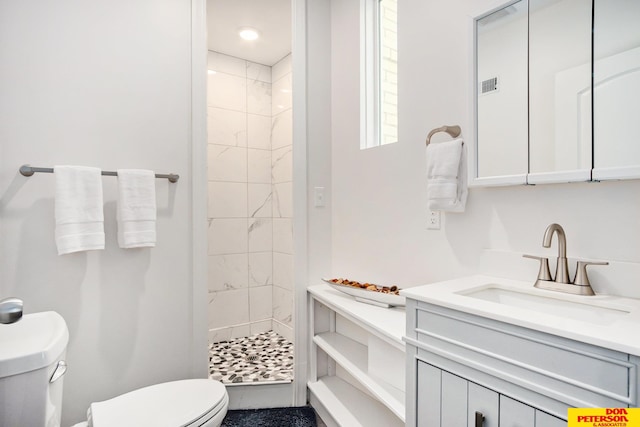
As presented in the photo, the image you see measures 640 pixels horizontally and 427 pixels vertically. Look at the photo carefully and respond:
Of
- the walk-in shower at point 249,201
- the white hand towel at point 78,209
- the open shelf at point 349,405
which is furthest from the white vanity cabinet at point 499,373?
the walk-in shower at point 249,201

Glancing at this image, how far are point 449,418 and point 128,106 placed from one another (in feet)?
6.10

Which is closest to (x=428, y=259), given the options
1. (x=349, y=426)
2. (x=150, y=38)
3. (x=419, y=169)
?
(x=419, y=169)

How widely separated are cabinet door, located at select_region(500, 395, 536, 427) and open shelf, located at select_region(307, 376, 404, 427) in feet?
2.59

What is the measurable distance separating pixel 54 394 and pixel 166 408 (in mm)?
386

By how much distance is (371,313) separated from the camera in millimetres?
1597

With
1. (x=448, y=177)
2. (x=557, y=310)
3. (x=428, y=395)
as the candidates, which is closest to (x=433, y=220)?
(x=448, y=177)

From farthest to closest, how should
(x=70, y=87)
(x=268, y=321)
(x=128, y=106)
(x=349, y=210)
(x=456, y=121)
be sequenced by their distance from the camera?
(x=268, y=321), (x=349, y=210), (x=128, y=106), (x=70, y=87), (x=456, y=121)

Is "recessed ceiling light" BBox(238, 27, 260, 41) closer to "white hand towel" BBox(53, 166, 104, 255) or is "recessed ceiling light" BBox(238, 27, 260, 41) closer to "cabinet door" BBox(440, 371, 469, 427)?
"white hand towel" BBox(53, 166, 104, 255)

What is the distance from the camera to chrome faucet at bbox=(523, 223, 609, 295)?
1.06 metres

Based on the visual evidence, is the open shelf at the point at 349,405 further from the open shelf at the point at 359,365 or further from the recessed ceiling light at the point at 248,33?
the recessed ceiling light at the point at 248,33

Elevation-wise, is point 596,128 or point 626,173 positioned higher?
point 596,128

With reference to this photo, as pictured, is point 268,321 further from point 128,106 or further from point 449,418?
point 449,418

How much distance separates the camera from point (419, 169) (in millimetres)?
1654

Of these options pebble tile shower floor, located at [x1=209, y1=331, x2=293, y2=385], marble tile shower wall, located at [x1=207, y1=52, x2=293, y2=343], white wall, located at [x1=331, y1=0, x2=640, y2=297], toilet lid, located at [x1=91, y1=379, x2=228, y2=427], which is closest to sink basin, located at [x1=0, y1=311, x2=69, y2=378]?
toilet lid, located at [x1=91, y1=379, x2=228, y2=427]
